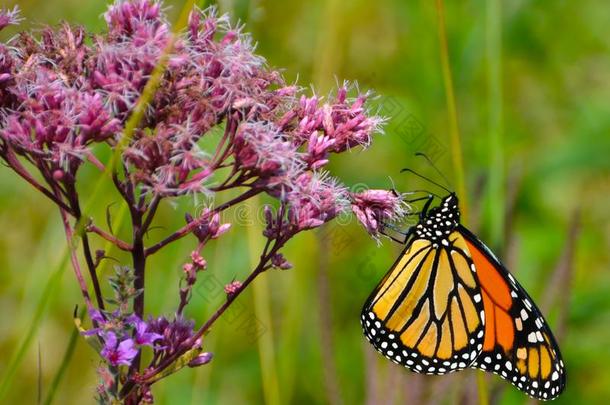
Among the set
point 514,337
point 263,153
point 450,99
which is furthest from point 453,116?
point 514,337

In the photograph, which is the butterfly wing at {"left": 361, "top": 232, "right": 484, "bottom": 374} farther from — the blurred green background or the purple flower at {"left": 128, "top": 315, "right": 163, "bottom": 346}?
the purple flower at {"left": 128, "top": 315, "right": 163, "bottom": 346}

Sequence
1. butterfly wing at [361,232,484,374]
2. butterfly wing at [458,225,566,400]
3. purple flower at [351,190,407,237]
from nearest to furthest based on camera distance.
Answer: purple flower at [351,190,407,237], butterfly wing at [458,225,566,400], butterfly wing at [361,232,484,374]

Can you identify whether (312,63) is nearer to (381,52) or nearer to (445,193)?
(381,52)

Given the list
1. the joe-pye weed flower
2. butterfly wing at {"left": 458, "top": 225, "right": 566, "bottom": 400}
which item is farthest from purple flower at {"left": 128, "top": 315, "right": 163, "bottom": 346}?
butterfly wing at {"left": 458, "top": 225, "right": 566, "bottom": 400}

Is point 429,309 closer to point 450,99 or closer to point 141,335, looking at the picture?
point 450,99

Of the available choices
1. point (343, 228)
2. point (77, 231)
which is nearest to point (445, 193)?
point (343, 228)

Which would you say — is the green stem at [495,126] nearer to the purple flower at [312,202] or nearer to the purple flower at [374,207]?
the purple flower at [374,207]
